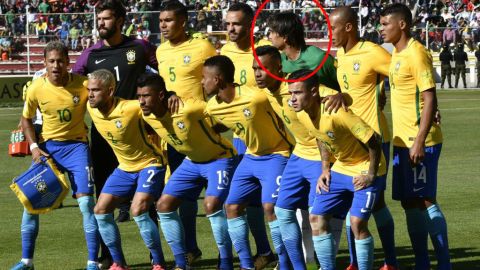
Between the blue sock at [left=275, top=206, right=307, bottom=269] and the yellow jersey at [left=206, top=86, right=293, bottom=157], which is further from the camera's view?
the yellow jersey at [left=206, top=86, right=293, bottom=157]

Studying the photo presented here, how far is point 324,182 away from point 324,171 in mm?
135

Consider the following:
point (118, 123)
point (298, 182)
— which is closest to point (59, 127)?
point (118, 123)

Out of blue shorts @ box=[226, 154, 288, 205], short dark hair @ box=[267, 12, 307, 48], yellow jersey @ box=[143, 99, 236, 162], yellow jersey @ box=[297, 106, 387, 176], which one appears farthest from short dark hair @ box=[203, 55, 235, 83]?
yellow jersey @ box=[297, 106, 387, 176]

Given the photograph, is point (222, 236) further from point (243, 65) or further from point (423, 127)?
point (423, 127)

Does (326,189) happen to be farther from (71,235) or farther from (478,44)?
(478,44)

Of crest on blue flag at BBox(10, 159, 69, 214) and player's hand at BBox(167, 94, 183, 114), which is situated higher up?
player's hand at BBox(167, 94, 183, 114)

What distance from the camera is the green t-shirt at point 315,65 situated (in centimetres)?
→ 1062

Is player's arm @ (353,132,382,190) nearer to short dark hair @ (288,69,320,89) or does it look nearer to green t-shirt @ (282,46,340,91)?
short dark hair @ (288,69,320,89)

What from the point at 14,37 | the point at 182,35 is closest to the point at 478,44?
the point at 14,37

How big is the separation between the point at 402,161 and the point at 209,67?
2.10 metres

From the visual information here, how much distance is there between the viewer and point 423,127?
9820mm

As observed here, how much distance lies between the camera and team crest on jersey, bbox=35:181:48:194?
11367 millimetres

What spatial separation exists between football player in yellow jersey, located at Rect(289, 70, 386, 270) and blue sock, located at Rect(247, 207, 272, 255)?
181 centimetres

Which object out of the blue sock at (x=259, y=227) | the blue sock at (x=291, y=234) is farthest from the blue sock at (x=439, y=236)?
the blue sock at (x=259, y=227)
